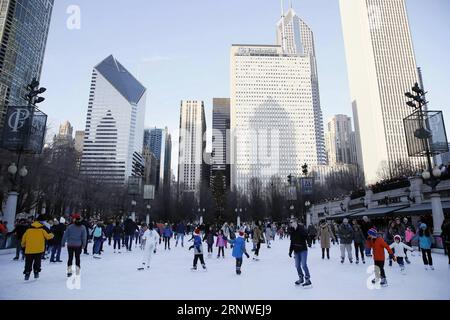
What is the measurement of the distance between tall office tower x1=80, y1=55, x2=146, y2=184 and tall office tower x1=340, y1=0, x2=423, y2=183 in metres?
115

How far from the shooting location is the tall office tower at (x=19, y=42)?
6885 cm

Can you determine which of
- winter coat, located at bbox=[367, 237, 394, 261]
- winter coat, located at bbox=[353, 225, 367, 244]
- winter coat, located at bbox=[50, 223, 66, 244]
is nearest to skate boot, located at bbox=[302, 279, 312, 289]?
winter coat, located at bbox=[367, 237, 394, 261]

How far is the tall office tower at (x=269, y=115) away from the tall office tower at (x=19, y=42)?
292ft

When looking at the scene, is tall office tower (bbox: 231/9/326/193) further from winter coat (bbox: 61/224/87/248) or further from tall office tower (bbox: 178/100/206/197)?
winter coat (bbox: 61/224/87/248)

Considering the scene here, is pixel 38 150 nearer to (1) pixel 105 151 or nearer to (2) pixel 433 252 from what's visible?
(2) pixel 433 252

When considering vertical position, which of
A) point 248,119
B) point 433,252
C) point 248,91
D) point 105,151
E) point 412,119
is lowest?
point 433,252

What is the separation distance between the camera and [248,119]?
141625mm

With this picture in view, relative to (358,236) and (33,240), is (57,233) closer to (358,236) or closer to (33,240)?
(33,240)

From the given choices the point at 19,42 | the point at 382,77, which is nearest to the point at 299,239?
the point at 19,42

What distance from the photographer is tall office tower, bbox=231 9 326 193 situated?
137250mm

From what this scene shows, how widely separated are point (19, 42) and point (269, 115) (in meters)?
105

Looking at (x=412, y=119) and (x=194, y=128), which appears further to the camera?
(x=194, y=128)

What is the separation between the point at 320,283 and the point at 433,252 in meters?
11.6
